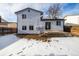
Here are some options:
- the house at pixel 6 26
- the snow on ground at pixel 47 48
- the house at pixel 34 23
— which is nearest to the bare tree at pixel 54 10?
the house at pixel 34 23

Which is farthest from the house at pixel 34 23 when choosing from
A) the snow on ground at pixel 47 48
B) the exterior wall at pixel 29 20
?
the snow on ground at pixel 47 48

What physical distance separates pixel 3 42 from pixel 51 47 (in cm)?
59

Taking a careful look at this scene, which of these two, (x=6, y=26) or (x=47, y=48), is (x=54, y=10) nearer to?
(x=47, y=48)

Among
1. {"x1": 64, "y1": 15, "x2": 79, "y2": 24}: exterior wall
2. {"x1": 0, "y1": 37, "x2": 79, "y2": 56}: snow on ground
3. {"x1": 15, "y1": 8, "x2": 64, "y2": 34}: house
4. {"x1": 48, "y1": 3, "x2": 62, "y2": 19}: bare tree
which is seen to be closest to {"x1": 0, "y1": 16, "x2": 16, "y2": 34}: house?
{"x1": 15, "y1": 8, "x2": 64, "y2": 34}: house

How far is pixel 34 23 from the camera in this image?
218 centimetres

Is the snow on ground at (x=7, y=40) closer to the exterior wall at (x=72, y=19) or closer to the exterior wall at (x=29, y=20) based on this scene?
the exterior wall at (x=29, y=20)

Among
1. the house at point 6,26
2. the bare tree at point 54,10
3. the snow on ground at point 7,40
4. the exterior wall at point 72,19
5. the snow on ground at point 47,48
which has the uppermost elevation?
the bare tree at point 54,10

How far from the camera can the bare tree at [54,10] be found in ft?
7.06

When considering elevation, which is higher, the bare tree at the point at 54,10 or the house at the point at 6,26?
the bare tree at the point at 54,10

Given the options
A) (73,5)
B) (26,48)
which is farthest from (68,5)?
(26,48)

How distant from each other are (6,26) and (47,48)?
579 millimetres

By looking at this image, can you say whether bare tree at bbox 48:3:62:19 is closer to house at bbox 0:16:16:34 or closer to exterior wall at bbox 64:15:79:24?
exterior wall at bbox 64:15:79:24

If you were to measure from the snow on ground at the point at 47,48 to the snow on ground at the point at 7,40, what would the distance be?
0.13 feet

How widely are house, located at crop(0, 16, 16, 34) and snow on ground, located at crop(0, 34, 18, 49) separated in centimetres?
6
